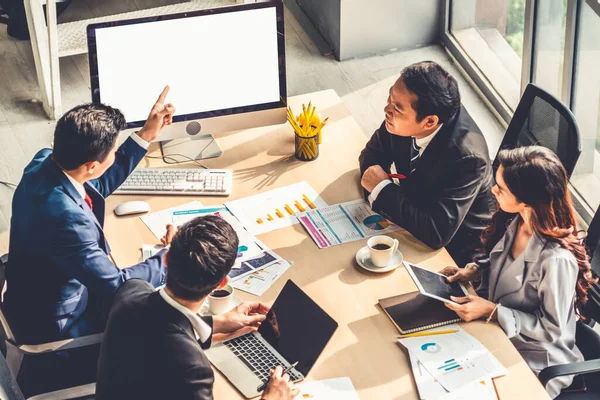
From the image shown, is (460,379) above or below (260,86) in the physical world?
below

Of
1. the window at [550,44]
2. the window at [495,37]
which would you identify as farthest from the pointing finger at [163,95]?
the window at [495,37]

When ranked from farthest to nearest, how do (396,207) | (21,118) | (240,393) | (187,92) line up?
(21,118) < (187,92) < (396,207) < (240,393)

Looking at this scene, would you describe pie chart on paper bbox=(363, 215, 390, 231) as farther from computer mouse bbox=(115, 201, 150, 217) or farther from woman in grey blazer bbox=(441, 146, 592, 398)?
computer mouse bbox=(115, 201, 150, 217)

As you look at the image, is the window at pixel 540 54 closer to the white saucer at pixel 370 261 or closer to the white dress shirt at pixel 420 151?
the white dress shirt at pixel 420 151

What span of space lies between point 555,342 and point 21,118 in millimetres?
3405

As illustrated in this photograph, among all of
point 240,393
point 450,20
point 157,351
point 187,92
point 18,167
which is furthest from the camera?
point 450,20

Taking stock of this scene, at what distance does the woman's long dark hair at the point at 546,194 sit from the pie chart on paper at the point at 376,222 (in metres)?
0.49

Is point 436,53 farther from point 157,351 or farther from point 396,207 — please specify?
point 157,351

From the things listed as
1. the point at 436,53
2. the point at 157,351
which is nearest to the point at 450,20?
the point at 436,53

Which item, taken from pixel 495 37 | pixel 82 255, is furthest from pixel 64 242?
pixel 495 37

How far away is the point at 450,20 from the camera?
5395 mm

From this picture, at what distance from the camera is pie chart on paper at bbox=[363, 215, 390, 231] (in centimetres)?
300

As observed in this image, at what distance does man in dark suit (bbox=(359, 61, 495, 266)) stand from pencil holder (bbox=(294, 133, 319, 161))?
29 cm

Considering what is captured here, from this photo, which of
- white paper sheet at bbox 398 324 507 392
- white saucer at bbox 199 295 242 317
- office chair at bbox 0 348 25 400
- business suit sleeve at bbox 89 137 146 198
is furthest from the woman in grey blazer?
office chair at bbox 0 348 25 400
